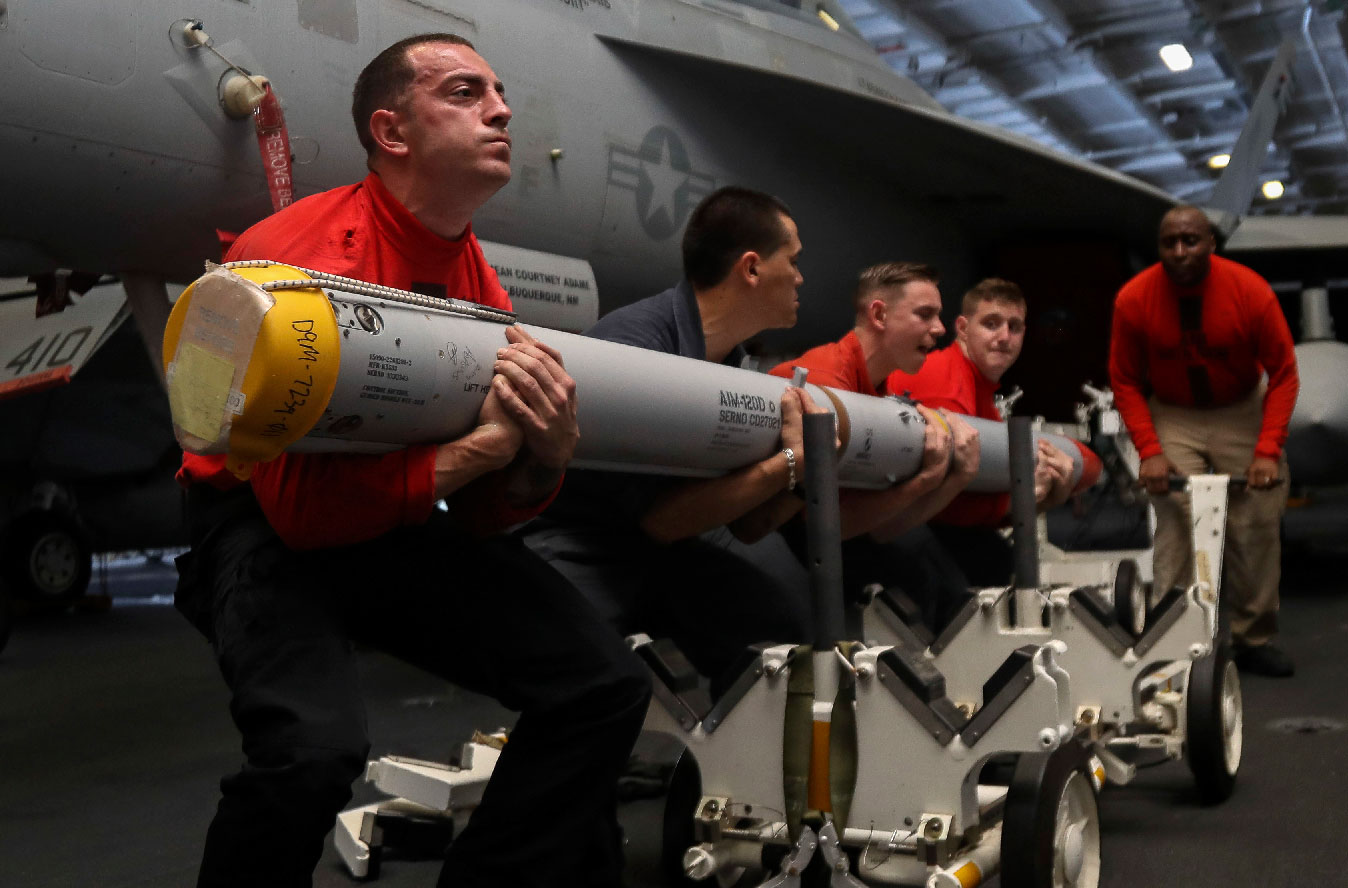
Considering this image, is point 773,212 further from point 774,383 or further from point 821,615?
point 821,615

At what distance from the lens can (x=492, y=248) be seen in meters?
3.17

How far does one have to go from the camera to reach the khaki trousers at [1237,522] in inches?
169

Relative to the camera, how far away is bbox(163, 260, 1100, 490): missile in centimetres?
127

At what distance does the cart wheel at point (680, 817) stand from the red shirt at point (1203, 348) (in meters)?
2.60

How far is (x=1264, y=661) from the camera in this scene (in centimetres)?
421

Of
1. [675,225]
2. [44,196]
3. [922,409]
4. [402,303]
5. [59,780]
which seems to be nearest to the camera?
[402,303]

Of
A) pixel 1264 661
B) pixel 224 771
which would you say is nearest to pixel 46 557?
pixel 224 771

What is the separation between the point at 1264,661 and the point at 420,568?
140 inches

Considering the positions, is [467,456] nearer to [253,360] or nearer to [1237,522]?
[253,360]

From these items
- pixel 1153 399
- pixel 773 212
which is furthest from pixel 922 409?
pixel 1153 399

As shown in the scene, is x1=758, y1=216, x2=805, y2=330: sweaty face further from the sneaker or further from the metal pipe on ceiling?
the metal pipe on ceiling

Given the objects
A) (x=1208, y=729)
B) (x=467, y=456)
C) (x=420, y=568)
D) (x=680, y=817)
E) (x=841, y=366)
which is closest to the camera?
(x=467, y=456)

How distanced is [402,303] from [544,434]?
229 mm

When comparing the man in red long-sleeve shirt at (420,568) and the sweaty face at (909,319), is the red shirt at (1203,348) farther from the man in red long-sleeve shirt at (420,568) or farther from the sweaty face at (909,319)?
the man in red long-sleeve shirt at (420,568)
